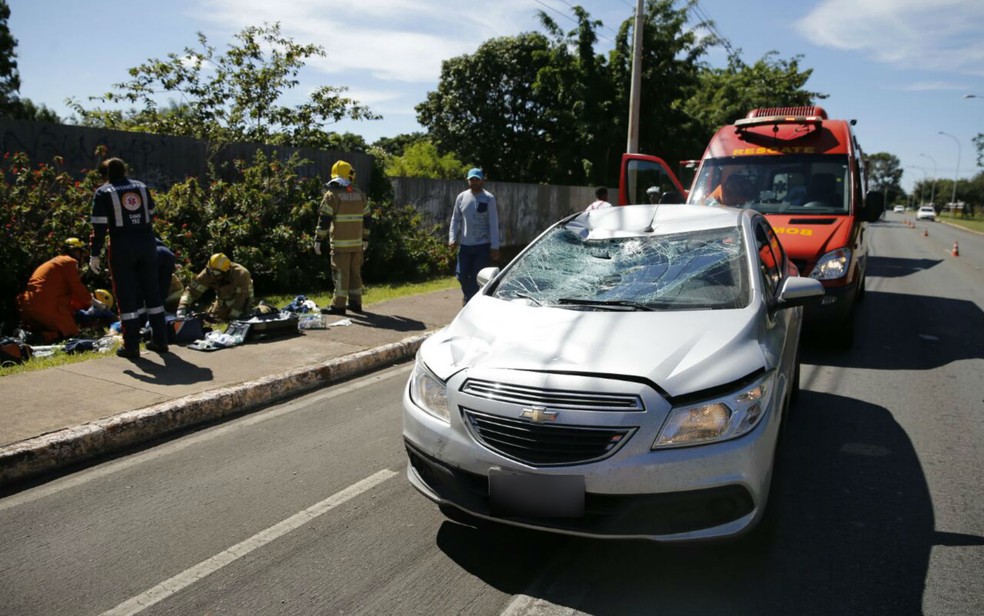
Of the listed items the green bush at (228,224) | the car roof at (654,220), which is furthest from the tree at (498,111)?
the car roof at (654,220)

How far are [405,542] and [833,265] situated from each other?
5591 millimetres

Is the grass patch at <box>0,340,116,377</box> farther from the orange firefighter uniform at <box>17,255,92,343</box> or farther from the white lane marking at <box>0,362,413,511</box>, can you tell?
the white lane marking at <box>0,362,413,511</box>

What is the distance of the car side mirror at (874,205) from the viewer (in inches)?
310

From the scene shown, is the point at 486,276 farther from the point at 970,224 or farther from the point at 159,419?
the point at 970,224

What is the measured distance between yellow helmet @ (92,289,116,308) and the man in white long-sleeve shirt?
13.2 feet

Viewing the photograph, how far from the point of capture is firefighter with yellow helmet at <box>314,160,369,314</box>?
8992 millimetres

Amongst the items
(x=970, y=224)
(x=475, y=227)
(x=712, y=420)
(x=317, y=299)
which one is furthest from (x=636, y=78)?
(x=970, y=224)

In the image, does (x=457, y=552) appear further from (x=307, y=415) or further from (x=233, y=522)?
(x=307, y=415)

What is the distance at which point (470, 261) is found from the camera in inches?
346

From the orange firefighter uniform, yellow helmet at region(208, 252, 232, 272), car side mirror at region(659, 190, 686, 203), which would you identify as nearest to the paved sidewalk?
Result: yellow helmet at region(208, 252, 232, 272)

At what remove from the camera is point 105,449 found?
15.8 ft

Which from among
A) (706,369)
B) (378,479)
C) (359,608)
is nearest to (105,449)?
(378,479)

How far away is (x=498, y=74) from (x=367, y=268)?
27.0 meters

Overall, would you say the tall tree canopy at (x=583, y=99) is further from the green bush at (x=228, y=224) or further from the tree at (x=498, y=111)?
the green bush at (x=228, y=224)
